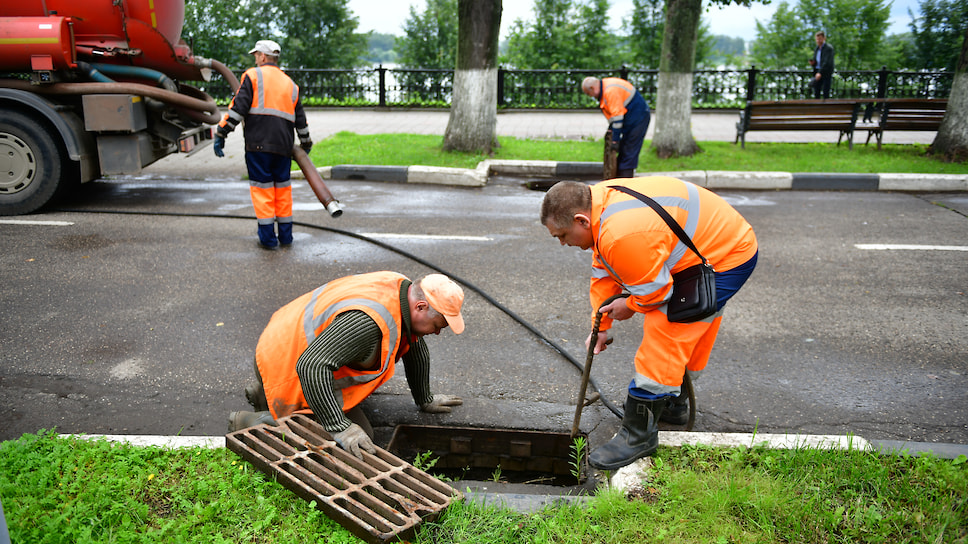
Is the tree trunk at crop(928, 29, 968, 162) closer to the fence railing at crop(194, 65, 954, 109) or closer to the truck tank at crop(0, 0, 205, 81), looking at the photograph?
the fence railing at crop(194, 65, 954, 109)

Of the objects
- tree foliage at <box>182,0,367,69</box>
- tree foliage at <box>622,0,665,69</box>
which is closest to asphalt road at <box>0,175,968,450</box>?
tree foliage at <box>182,0,367,69</box>

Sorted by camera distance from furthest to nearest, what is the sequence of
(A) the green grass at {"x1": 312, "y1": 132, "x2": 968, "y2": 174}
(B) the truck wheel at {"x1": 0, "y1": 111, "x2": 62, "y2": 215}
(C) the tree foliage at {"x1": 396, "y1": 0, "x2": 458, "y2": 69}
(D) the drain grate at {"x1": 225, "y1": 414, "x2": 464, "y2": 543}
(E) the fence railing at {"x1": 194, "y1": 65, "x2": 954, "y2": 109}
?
(C) the tree foliage at {"x1": 396, "y1": 0, "x2": 458, "y2": 69}
(E) the fence railing at {"x1": 194, "y1": 65, "x2": 954, "y2": 109}
(A) the green grass at {"x1": 312, "y1": 132, "x2": 968, "y2": 174}
(B) the truck wheel at {"x1": 0, "y1": 111, "x2": 62, "y2": 215}
(D) the drain grate at {"x1": 225, "y1": 414, "x2": 464, "y2": 543}

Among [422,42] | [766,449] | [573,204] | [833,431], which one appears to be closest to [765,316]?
[833,431]

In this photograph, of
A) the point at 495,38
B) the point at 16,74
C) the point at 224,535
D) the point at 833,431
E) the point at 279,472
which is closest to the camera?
the point at 224,535

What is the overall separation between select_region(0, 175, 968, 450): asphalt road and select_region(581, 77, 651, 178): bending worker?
6.03 ft

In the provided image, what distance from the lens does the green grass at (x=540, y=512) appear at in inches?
107

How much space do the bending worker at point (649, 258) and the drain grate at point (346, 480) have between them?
912mm

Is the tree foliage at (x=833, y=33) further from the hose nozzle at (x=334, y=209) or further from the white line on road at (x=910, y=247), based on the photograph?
the hose nozzle at (x=334, y=209)

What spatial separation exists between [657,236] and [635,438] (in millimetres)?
1010

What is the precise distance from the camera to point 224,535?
2.70 m

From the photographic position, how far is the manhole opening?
12.2ft

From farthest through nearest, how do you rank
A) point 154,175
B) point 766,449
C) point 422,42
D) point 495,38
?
point 422,42
point 495,38
point 154,175
point 766,449

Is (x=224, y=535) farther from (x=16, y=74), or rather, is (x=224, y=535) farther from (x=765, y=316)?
(x=16, y=74)

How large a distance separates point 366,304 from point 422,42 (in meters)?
27.5
